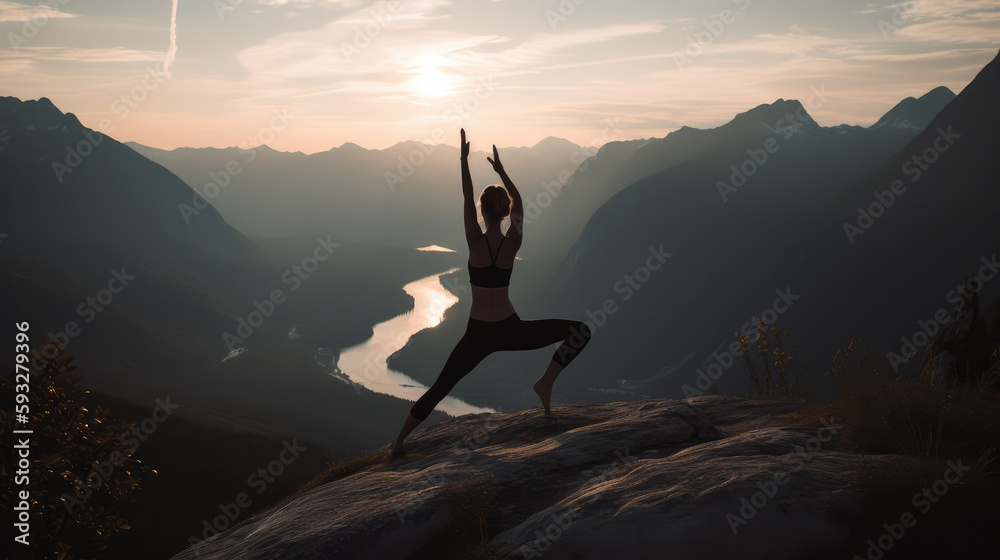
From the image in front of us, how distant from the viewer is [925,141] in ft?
453

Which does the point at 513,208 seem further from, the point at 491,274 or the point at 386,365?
the point at 386,365

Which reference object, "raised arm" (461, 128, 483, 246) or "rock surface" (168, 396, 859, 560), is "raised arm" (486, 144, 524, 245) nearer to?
"raised arm" (461, 128, 483, 246)

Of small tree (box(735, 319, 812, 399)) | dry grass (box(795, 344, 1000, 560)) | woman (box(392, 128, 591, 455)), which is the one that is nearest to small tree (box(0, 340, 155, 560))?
woman (box(392, 128, 591, 455))

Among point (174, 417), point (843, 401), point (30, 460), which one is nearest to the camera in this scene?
point (30, 460)

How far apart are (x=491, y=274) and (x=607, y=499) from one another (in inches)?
115

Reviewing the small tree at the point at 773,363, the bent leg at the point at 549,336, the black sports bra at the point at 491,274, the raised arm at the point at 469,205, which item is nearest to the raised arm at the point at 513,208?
the black sports bra at the point at 491,274

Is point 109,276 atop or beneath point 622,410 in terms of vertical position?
atop

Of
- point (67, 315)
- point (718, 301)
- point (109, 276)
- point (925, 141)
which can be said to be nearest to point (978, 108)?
point (925, 141)

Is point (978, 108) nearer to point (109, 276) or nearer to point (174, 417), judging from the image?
point (174, 417)

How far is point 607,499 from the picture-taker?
5074mm

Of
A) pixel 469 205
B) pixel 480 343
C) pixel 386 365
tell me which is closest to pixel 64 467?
pixel 480 343

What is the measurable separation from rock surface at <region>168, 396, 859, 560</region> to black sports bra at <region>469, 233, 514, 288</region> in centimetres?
212

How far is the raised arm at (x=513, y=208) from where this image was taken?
6.85 metres

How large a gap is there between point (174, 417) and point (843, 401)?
78.0m
